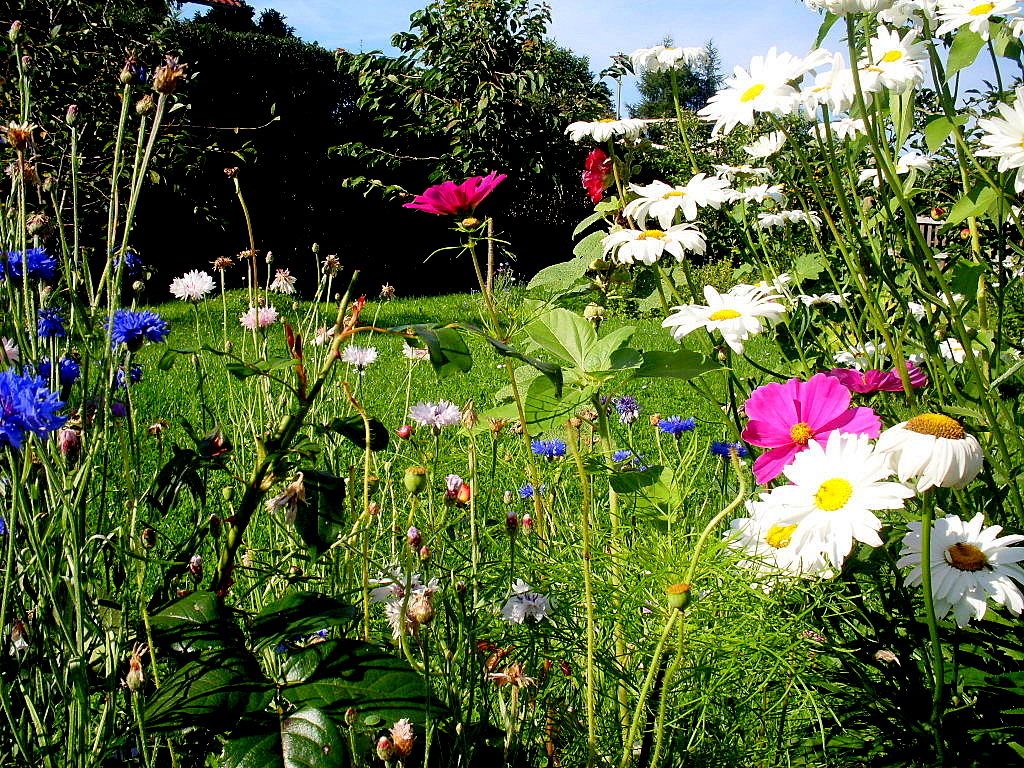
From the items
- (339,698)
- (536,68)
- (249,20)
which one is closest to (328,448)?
(339,698)

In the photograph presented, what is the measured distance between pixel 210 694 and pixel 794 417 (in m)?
0.66

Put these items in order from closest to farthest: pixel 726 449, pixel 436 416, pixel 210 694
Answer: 1. pixel 210 694
2. pixel 436 416
3. pixel 726 449

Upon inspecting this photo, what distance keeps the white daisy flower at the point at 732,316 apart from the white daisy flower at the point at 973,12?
37cm

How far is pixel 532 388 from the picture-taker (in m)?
1.06

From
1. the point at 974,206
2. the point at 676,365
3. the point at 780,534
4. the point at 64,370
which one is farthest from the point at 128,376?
the point at 974,206

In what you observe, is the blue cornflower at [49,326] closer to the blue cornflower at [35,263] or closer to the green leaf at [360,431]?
the blue cornflower at [35,263]

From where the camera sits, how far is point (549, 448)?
1.77m

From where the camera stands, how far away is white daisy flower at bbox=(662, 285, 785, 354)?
0.97 metres

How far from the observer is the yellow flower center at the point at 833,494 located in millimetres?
751

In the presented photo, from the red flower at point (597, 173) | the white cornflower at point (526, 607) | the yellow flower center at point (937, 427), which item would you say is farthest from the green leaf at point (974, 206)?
the white cornflower at point (526, 607)

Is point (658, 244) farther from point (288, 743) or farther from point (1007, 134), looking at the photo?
point (288, 743)

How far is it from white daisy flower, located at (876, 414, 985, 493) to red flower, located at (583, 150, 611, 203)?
752mm

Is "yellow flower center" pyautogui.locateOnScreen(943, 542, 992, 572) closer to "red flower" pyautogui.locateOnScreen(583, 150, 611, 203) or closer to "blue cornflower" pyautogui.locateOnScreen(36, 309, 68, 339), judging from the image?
"red flower" pyautogui.locateOnScreen(583, 150, 611, 203)

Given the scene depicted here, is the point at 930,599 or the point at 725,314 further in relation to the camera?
the point at 725,314
